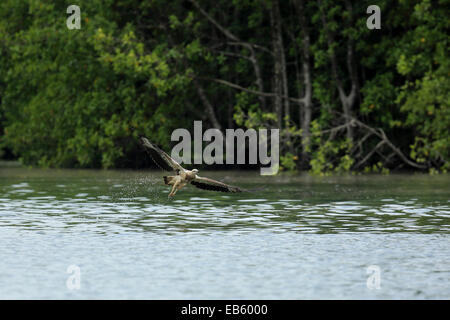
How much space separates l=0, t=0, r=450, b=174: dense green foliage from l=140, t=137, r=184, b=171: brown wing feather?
55.9 ft

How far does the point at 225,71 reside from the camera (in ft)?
144

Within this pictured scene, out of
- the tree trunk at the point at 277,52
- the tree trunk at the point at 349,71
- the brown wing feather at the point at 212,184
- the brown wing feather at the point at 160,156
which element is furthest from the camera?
the tree trunk at the point at 277,52

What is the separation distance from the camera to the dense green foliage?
38344 mm

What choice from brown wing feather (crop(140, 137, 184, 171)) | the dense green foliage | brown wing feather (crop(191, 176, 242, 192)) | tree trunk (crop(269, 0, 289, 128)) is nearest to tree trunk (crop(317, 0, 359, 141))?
the dense green foliage

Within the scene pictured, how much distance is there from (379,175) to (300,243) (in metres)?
22.8

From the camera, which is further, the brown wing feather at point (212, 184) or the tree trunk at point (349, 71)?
the tree trunk at point (349, 71)

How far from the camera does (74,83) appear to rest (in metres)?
44.1

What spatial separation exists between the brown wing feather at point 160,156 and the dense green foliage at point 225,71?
670 inches

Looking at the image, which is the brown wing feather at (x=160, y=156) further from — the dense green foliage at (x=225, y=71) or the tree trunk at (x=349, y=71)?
the tree trunk at (x=349, y=71)

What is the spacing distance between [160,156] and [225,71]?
2681 centimetres

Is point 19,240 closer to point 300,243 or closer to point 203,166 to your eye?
point 300,243

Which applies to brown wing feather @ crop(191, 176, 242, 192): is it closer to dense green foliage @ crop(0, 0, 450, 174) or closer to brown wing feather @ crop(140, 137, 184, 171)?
brown wing feather @ crop(140, 137, 184, 171)

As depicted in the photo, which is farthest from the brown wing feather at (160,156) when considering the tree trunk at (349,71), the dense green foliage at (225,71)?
the tree trunk at (349,71)

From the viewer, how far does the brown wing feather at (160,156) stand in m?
16.6
